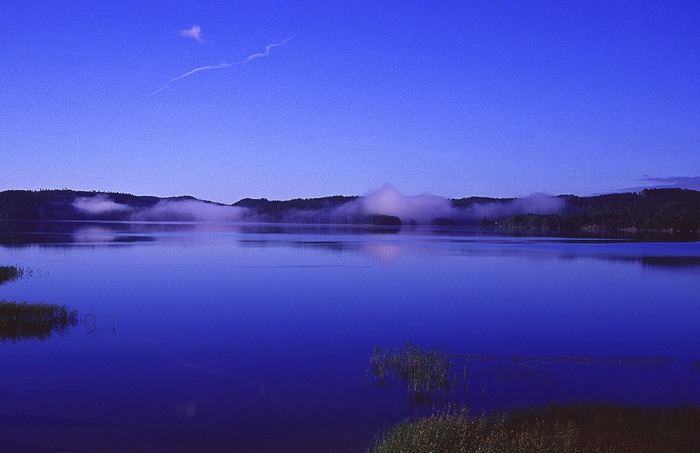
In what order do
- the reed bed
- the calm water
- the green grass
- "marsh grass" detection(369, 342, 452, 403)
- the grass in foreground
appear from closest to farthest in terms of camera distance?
the grass in foreground → the calm water → "marsh grass" detection(369, 342, 452, 403) → the reed bed → the green grass

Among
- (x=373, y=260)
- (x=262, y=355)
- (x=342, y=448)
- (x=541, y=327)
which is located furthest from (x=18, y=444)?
(x=373, y=260)

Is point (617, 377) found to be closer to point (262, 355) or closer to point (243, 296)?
point (262, 355)

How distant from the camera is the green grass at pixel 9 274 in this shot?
1751 inches

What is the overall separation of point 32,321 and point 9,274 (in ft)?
77.0

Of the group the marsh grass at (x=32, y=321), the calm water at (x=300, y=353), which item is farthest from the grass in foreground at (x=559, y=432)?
the marsh grass at (x=32, y=321)

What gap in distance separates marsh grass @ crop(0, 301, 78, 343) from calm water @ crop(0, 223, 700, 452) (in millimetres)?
790

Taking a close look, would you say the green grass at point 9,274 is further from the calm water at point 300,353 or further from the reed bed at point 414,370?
the reed bed at point 414,370

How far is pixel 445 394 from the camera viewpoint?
17172 millimetres

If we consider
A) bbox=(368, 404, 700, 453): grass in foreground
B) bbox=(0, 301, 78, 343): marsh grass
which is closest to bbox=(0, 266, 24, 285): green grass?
bbox=(0, 301, 78, 343): marsh grass

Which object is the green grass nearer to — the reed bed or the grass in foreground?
the reed bed

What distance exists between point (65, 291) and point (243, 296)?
12597 mm

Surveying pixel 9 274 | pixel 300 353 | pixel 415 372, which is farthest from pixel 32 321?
pixel 9 274

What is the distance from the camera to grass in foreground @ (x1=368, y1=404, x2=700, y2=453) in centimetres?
1138

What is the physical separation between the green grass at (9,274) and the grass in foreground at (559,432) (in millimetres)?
41633
